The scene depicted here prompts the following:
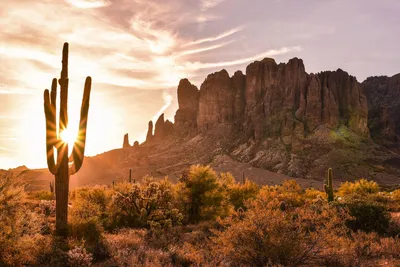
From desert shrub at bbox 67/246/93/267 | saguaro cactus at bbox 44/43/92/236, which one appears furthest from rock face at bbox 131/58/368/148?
desert shrub at bbox 67/246/93/267

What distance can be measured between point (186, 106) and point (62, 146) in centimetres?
14408

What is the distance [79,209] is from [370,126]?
428 feet

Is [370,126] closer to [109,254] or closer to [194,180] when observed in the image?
[194,180]

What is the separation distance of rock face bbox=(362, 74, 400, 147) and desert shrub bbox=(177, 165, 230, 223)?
112539 mm

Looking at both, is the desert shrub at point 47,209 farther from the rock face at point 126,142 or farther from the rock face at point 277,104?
the rock face at point 126,142

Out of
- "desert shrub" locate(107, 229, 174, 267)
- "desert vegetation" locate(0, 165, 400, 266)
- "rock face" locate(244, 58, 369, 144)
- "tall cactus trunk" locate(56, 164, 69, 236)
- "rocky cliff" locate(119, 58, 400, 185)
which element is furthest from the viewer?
"rock face" locate(244, 58, 369, 144)

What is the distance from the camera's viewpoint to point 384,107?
126812 millimetres

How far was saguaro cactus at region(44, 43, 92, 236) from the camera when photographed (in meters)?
13.3

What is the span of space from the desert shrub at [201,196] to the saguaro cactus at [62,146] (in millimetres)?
8955

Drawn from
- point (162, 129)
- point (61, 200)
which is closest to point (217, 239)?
point (61, 200)

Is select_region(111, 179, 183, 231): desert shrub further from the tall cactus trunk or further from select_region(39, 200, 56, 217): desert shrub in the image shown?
select_region(39, 200, 56, 217): desert shrub

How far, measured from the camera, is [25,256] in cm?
942

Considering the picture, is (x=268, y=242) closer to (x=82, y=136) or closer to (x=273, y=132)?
(x=82, y=136)

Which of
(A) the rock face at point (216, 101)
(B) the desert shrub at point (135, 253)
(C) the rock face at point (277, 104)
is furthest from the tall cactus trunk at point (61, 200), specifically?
(A) the rock face at point (216, 101)
